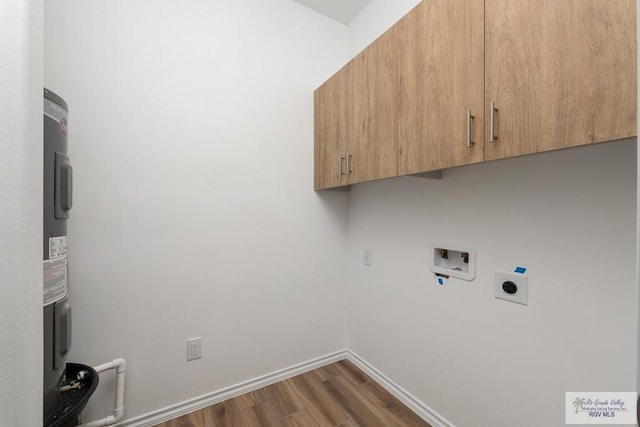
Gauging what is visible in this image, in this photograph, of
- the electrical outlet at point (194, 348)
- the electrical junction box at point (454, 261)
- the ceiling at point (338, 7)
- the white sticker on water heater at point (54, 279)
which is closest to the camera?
the white sticker on water heater at point (54, 279)

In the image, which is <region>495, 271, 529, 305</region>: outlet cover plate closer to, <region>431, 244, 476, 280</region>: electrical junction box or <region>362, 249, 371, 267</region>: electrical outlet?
<region>431, 244, 476, 280</region>: electrical junction box

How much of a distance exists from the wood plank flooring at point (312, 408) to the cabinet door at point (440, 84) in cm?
139

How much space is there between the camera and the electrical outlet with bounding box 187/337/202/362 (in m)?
1.59

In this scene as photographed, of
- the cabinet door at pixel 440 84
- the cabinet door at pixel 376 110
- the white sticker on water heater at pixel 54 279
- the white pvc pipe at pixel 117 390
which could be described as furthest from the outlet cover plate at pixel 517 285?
the white pvc pipe at pixel 117 390

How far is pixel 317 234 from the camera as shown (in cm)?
202

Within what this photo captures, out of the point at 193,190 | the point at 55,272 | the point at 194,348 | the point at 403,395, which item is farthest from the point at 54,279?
the point at 403,395

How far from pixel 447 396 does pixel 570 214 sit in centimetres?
109

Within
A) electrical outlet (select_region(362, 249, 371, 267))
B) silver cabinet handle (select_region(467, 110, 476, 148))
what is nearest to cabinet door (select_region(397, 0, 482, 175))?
silver cabinet handle (select_region(467, 110, 476, 148))

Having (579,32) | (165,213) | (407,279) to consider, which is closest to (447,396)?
(407,279)

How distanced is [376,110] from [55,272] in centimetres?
153

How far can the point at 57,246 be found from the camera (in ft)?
3.14

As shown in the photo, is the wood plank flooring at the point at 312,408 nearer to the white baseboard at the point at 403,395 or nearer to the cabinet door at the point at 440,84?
the white baseboard at the point at 403,395

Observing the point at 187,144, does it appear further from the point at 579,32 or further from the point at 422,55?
the point at 579,32

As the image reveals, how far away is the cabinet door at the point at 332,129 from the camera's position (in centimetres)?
166
